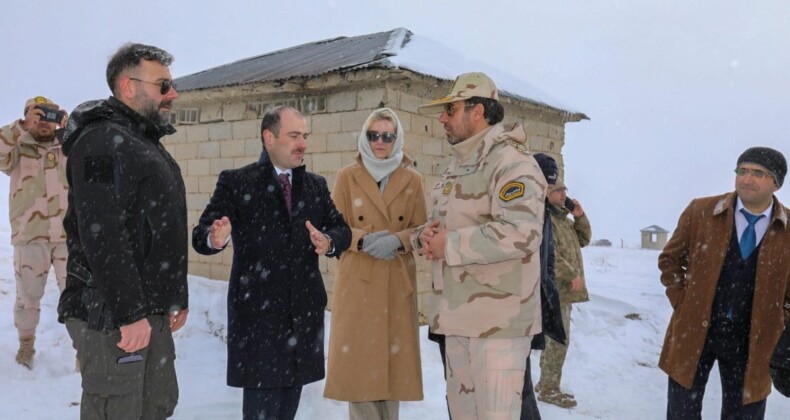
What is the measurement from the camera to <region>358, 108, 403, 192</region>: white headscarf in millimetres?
3451

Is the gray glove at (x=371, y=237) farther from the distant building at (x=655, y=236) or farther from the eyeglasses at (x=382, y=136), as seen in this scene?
the distant building at (x=655, y=236)

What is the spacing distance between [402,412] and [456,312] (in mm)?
1880

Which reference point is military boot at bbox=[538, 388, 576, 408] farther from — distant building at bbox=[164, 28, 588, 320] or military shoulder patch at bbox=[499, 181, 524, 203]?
A: military shoulder patch at bbox=[499, 181, 524, 203]

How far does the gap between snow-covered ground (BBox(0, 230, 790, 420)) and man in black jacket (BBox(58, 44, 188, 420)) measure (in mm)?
2015

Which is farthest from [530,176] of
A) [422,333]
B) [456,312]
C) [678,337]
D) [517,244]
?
[422,333]

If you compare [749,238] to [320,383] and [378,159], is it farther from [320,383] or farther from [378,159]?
[320,383]

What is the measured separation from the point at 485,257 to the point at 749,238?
1698 mm

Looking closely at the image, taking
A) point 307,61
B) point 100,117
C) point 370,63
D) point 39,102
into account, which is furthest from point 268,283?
point 307,61

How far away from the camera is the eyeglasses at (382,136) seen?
135 inches

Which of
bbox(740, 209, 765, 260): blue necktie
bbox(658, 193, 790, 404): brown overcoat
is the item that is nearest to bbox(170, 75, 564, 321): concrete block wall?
bbox(658, 193, 790, 404): brown overcoat

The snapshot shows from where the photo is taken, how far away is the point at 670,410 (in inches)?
128

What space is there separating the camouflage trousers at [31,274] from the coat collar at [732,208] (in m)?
5.10

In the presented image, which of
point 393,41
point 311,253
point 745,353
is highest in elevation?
point 393,41

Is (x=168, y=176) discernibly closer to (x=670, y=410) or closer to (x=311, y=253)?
(x=311, y=253)
